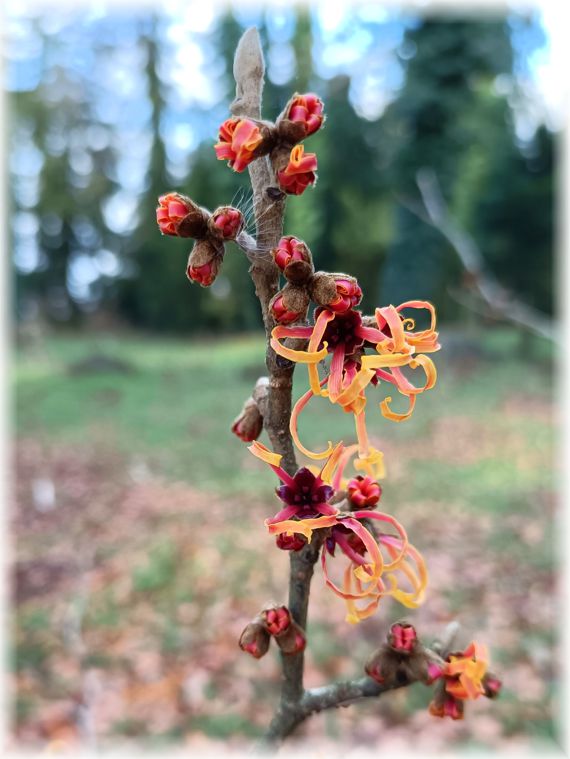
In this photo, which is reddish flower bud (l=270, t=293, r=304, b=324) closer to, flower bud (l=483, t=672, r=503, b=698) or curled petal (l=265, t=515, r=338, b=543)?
curled petal (l=265, t=515, r=338, b=543)

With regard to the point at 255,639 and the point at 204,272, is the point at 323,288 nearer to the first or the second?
the point at 204,272

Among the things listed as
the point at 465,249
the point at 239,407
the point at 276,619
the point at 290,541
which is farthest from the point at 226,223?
the point at 239,407

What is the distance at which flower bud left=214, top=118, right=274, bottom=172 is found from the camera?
0.64 meters

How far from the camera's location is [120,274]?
1271 cm

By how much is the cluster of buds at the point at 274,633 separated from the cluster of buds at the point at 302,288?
362 millimetres

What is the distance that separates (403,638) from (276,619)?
168mm

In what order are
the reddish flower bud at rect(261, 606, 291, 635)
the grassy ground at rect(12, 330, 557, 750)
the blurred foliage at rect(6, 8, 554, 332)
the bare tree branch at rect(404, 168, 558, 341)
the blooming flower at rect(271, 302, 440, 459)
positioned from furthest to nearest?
the blurred foliage at rect(6, 8, 554, 332), the bare tree branch at rect(404, 168, 558, 341), the grassy ground at rect(12, 330, 557, 750), the reddish flower bud at rect(261, 606, 291, 635), the blooming flower at rect(271, 302, 440, 459)

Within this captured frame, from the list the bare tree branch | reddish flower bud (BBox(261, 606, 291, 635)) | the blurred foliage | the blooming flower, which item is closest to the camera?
the blooming flower

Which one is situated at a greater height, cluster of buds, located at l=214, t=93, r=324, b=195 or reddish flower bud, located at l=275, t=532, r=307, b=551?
cluster of buds, located at l=214, t=93, r=324, b=195

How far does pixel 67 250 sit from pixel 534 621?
12019 mm

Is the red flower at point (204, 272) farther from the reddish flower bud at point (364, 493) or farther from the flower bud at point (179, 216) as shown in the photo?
the reddish flower bud at point (364, 493)

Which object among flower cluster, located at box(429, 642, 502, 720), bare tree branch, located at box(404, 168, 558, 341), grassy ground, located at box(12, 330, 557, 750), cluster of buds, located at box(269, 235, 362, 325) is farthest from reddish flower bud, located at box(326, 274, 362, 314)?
bare tree branch, located at box(404, 168, 558, 341)

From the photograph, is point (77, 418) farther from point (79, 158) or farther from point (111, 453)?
point (79, 158)

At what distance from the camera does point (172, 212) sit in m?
0.67
